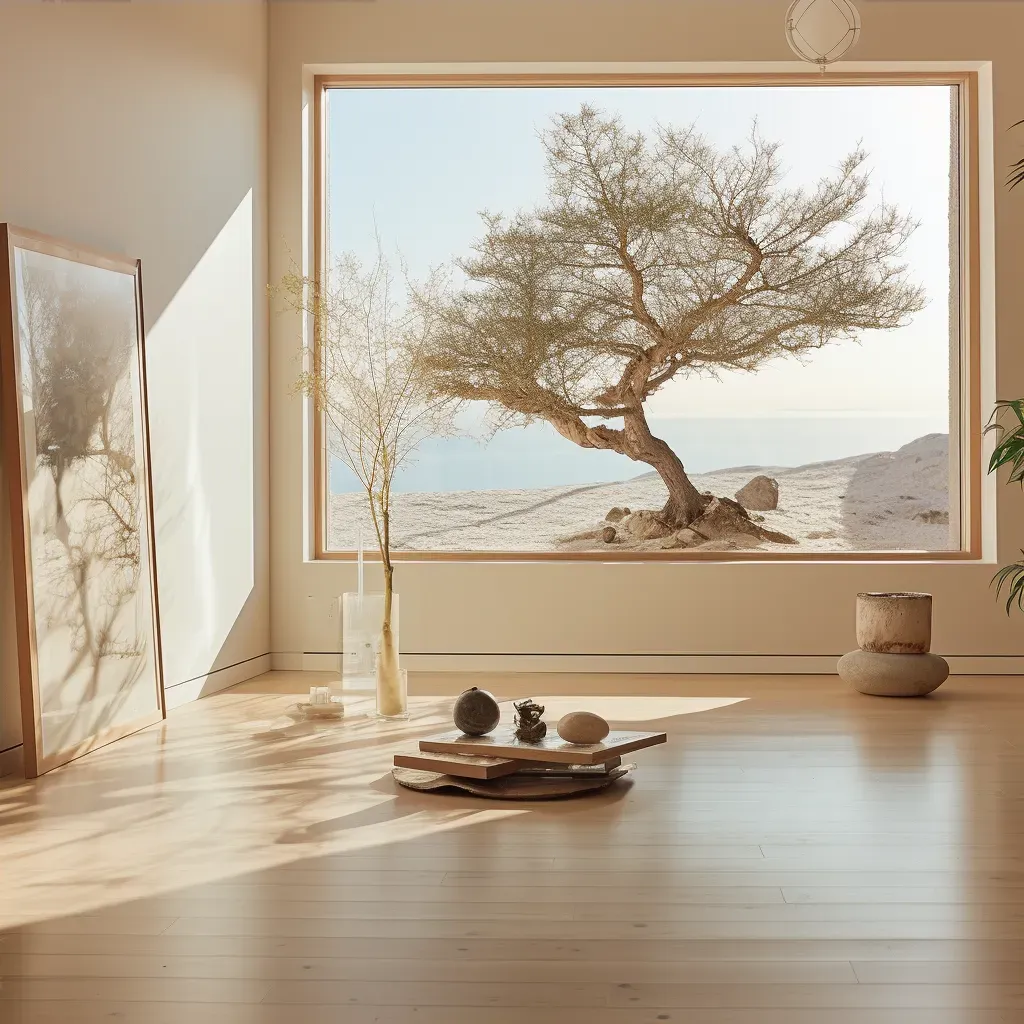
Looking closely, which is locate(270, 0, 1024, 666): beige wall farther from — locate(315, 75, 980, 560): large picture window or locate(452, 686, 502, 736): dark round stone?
locate(452, 686, 502, 736): dark round stone

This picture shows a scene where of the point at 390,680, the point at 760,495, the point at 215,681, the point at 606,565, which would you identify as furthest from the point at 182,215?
the point at 760,495

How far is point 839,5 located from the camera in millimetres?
5172

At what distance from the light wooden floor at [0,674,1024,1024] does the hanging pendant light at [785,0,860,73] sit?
2896mm

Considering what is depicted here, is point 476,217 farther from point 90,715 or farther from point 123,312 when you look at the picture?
point 90,715

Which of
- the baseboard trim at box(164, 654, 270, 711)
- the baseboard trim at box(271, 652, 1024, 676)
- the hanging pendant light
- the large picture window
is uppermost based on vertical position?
the hanging pendant light

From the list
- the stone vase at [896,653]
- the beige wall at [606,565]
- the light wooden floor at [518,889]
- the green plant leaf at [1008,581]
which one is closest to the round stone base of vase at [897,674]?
the stone vase at [896,653]

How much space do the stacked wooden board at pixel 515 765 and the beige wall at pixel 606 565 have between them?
249 cm

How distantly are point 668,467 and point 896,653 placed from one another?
5.44ft

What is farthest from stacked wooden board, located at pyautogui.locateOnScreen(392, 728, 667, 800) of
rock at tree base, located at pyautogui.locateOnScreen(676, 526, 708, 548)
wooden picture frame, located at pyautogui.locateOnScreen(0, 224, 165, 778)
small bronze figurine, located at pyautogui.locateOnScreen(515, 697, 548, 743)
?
rock at tree base, located at pyautogui.locateOnScreen(676, 526, 708, 548)

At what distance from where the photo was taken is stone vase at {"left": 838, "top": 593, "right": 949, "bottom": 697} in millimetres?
5453

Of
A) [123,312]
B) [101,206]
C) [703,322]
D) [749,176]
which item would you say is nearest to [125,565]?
[123,312]

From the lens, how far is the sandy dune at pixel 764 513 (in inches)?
255

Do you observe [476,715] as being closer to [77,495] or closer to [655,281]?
[77,495]

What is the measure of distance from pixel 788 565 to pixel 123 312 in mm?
3525
